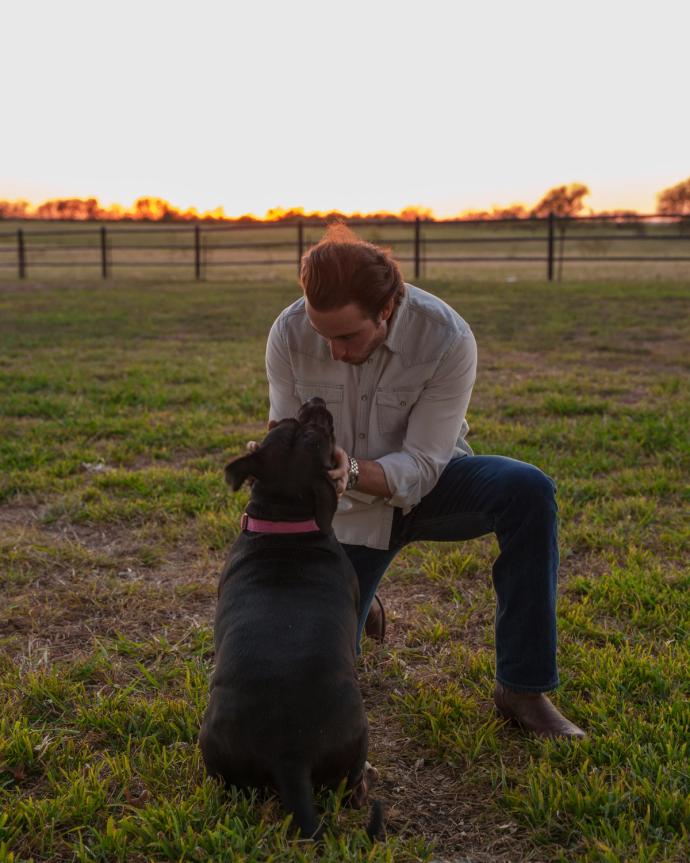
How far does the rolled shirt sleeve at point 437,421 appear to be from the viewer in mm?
3150

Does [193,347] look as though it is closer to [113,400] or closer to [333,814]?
[113,400]

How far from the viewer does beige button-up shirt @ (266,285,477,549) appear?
323cm

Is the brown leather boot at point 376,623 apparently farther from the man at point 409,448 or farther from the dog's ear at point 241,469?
the dog's ear at point 241,469

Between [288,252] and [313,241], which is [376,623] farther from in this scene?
[288,252]

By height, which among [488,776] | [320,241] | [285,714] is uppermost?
[320,241]

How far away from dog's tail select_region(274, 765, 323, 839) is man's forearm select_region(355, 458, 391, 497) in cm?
102

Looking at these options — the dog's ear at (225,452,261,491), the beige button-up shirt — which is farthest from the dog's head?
the beige button-up shirt

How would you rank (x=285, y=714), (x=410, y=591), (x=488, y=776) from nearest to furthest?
(x=285, y=714), (x=488, y=776), (x=410, y=591)

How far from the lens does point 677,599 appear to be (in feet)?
12.7

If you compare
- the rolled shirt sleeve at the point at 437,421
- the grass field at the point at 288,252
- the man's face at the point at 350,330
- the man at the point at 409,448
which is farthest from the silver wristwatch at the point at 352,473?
the grass field at the point at 288,252

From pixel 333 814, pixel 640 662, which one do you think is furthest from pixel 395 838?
pixel 640 662

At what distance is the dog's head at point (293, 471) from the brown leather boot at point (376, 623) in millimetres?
1077

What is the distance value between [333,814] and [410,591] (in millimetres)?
1812

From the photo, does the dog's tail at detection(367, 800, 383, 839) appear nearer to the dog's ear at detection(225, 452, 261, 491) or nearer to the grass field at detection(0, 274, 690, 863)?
the grass field at detection(0, 274, 690, 863)
